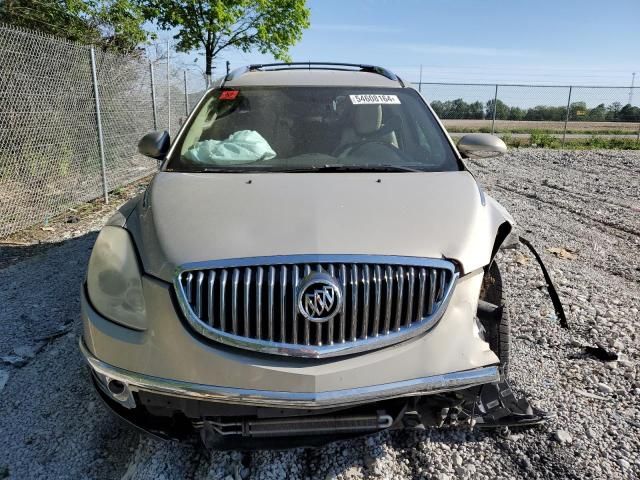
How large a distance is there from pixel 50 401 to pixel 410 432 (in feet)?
6.91

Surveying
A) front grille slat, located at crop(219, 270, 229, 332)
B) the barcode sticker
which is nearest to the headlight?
front grille slat, located at crop(219, 270, 229, 332)

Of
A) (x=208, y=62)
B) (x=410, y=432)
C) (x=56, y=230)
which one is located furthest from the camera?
(x=208, y=62)

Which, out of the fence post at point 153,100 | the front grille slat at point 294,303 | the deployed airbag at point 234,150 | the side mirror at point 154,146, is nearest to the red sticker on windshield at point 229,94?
the deployed airbag at point 234,150

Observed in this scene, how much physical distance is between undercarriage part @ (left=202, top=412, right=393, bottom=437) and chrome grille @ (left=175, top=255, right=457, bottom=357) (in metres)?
0.32

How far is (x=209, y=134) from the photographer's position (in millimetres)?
3604

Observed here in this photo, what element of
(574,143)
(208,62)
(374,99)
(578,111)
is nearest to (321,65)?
(374,99)

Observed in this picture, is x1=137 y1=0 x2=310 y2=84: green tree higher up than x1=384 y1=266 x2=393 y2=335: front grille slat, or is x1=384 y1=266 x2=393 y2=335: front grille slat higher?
x1=137 y1=0 x2=310 y2=84: green tree

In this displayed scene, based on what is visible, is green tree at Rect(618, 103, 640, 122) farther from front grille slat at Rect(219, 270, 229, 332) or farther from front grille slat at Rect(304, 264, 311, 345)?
front grille slat at Rect(219, 270, 229, 332)

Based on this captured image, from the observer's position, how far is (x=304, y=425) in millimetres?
2184

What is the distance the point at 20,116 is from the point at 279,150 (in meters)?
5.08

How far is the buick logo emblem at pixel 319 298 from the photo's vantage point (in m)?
2.05

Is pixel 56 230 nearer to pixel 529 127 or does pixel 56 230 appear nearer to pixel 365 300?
pixel 365 300

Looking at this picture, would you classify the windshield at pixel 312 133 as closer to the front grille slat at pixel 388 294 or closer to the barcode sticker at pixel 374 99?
the barcode sticker at pixel 374 99

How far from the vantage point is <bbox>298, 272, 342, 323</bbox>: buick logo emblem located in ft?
6.74
